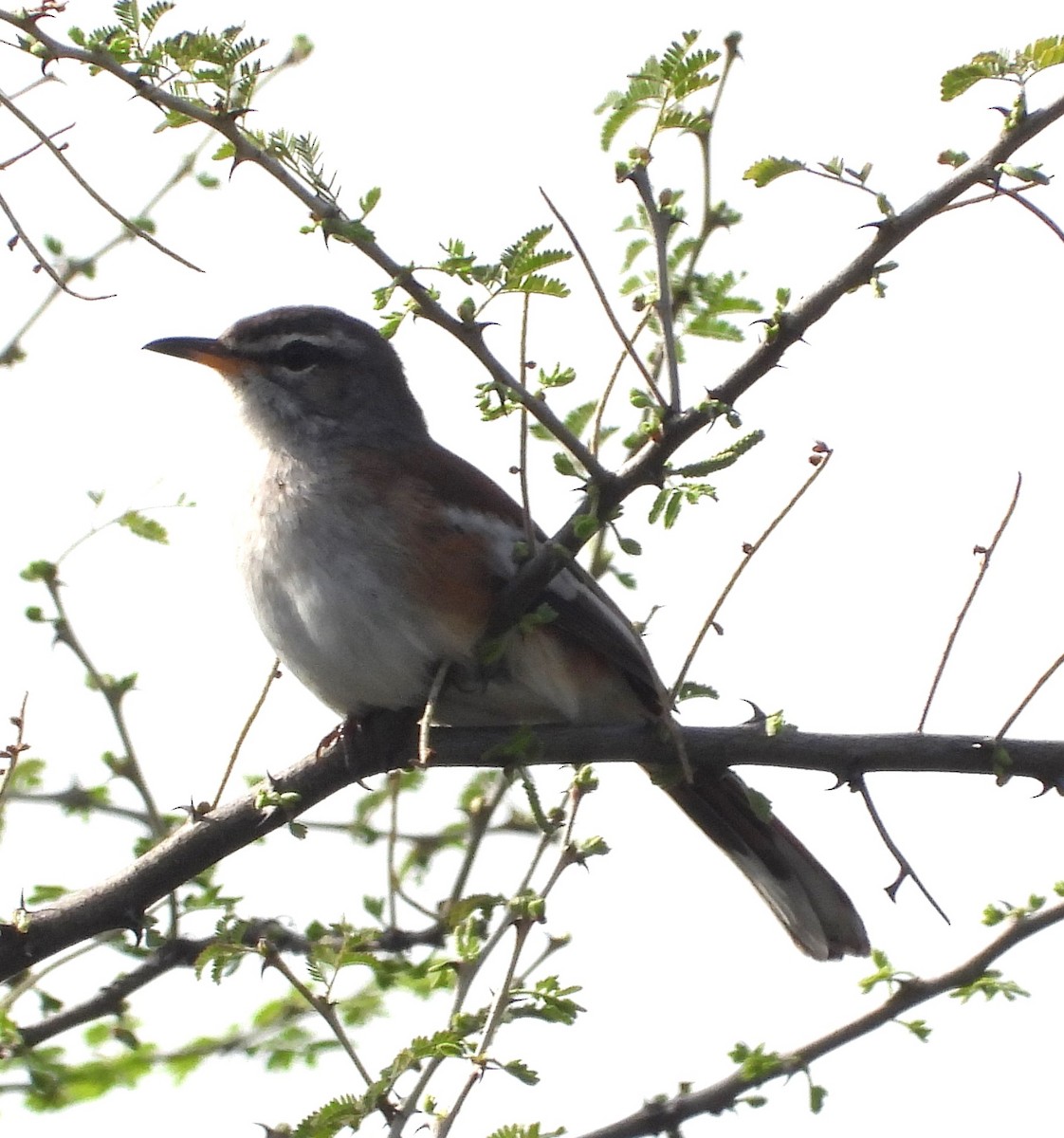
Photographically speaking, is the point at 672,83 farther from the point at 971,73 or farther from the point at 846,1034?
the point at 846,1034

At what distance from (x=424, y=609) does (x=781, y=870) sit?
5.98 ft

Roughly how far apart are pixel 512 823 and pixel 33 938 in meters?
2.35

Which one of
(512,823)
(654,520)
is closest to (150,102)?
(654,520)

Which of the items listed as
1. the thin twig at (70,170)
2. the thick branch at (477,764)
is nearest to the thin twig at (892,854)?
the thick branch at (477,764)

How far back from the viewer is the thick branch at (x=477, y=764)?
13.7ft

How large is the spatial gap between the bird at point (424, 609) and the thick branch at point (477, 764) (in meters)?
0.52

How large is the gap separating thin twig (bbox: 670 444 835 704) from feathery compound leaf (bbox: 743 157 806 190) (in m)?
0.71

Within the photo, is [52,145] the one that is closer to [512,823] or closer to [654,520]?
[654,520]

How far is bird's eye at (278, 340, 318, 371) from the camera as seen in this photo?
7008 mm

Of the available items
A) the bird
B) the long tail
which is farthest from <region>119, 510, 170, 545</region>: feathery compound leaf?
the long tail

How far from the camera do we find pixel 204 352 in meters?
6.93

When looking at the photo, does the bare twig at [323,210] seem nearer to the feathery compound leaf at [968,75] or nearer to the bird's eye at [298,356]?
the feathery compound leaf at [968,75]

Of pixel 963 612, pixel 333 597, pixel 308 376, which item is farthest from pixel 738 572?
pixel 308 376

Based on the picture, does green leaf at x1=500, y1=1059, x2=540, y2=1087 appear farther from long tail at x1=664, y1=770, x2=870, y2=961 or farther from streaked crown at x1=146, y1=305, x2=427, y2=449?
streaked crown at x1=146, y1=305, x2=427, y2=449
